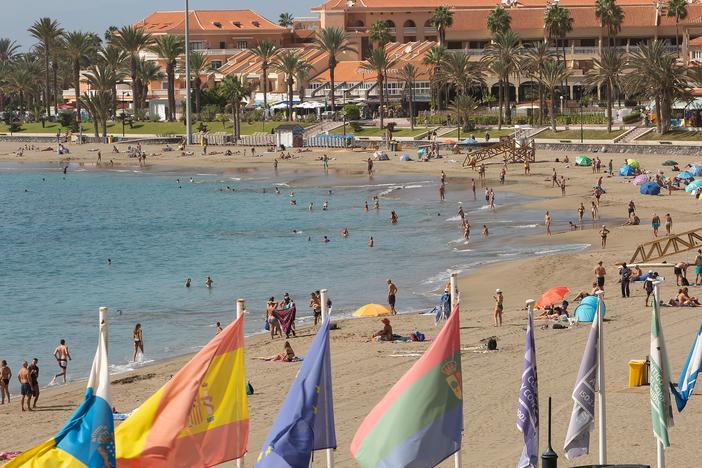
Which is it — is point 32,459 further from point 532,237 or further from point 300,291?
point 532,237

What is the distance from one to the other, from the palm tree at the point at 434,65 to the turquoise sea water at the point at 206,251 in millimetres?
26018

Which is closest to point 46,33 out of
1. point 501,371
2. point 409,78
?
point 409,78

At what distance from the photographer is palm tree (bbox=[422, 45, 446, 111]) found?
4250 inches

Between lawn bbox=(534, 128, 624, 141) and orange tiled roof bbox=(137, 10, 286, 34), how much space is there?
61036mm

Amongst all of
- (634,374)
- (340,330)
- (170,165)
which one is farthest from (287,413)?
(170,165)

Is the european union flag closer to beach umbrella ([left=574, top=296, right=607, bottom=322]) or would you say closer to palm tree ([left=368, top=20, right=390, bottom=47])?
beach umbrella ([left=574, top=296, right=607, bottom=322])

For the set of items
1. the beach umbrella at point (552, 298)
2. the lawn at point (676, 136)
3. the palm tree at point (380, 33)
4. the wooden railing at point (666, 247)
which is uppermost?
the palm tree at point (380, 33)

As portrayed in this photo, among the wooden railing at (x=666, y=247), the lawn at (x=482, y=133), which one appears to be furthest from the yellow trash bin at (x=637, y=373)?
the lawn at (x=482, y=133)

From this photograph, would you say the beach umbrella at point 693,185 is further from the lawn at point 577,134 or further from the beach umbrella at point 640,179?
the lawn at point 577,134

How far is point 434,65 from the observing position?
4321 inches

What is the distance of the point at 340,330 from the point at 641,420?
13089 mm

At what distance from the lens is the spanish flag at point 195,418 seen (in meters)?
12.2

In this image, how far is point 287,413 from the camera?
12.1 m

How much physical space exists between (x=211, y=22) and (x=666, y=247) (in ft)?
374
